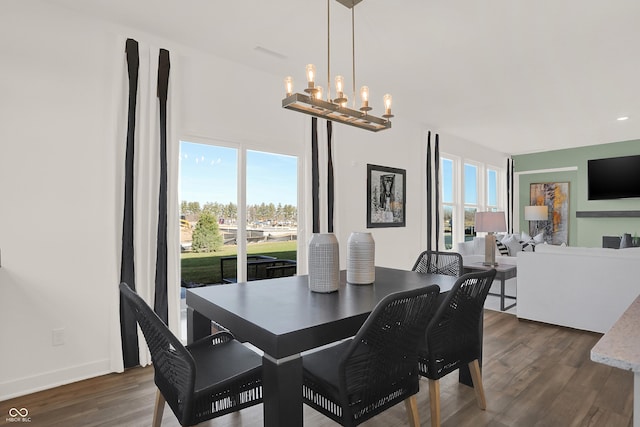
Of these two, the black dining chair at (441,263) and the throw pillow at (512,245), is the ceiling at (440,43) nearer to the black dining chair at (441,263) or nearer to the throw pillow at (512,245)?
the black dining chair at (441,263)

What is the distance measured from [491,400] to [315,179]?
2.64 meters

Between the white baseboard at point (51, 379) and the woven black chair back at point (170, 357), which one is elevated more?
the woven black chair back at point (170, 357)

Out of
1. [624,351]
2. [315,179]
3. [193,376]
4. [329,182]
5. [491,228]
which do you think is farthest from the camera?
[491,228]

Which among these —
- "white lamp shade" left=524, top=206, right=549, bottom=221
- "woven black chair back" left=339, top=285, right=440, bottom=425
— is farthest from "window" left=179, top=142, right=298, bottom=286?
"white lamp shade" left=524, top=206, right=549, bottom=221

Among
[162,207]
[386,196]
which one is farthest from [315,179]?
[162,207]

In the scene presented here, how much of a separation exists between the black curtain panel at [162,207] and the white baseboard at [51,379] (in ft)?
1.79

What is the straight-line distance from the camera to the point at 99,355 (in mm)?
2723

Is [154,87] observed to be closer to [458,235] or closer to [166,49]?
[166,49]

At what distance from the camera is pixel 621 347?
36.9 inches

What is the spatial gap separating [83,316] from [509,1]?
3.77 metres

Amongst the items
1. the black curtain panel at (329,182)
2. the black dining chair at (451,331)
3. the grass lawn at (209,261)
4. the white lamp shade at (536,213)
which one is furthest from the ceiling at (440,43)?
the white lamp shade at (536,213)

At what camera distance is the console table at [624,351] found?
0.85 metres

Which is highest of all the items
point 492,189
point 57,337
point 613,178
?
point 613,178

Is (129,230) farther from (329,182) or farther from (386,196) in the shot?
(386,196)
